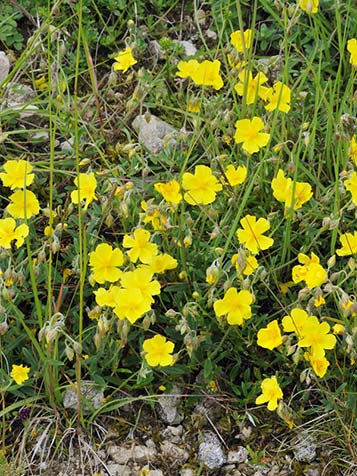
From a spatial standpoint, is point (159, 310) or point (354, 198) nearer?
point (354, 198)

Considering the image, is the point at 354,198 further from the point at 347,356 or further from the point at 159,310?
the point at 159,310

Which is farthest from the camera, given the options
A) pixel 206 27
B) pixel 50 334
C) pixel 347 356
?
pixel 206 27

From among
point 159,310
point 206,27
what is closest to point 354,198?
point 159,310

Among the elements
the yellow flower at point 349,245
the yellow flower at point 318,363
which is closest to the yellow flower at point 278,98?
the yellow flower at point 349,245

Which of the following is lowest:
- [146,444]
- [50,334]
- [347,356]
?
[146,444]

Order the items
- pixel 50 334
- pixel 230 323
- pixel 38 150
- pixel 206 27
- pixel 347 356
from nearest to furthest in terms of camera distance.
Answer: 1. pixel 50 334
2. pixel 230 323
3. pixel 347 356
4. pixel 38 150
5. pixel 206 27

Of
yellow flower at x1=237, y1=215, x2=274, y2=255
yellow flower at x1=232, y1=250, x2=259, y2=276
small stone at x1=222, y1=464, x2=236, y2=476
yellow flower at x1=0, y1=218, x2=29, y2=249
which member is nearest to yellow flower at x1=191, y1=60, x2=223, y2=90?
yellow flower at x1=237, y1=215, x2=274, y2=255

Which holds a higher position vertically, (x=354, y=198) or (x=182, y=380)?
(x=354, y=198)
